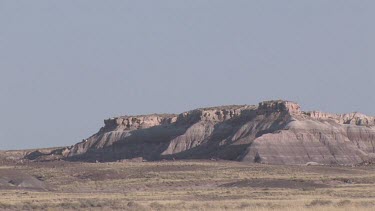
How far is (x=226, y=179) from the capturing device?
316 feet

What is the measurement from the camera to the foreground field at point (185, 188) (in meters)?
53.7

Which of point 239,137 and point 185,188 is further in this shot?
point 239,137

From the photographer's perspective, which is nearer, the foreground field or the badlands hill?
the foreground field

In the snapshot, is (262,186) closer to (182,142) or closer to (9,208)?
(9,208)

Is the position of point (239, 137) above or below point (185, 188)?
above

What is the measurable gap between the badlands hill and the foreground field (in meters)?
16.4

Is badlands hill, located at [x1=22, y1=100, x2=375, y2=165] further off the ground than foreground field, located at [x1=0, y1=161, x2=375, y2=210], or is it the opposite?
badlands hill, located at [x1=22, y1=100, x2=375, y2=165]

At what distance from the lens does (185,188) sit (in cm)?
8150

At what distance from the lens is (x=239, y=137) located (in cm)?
15875

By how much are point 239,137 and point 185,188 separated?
77707mm

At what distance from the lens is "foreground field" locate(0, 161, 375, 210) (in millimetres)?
53719

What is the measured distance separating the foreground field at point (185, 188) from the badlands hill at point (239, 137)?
16.4 m

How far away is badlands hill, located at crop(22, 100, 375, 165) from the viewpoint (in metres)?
145

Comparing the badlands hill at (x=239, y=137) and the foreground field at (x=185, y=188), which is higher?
the badlands hill at (x=239, y=137)
